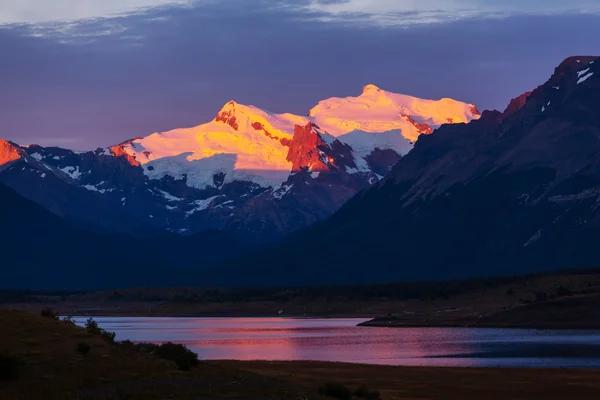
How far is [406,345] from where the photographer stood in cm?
12569

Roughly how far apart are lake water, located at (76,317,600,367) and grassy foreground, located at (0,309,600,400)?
51.1 feet

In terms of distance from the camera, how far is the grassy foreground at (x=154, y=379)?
2046 inches

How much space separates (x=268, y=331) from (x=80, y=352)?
11381 centimetres

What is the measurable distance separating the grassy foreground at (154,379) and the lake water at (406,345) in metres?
15.6

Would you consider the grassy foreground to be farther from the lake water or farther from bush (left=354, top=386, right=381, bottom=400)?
the lake water

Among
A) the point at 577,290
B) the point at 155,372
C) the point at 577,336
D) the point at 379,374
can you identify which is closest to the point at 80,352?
the point at 155,372

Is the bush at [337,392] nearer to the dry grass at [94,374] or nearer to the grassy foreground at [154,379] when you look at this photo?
the grassy foreground at [154,379]

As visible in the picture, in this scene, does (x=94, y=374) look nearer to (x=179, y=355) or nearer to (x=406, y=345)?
(x=179, y=355)

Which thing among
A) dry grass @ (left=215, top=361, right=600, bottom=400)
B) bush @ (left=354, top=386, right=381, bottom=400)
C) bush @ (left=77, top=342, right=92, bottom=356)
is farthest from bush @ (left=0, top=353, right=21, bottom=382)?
dry grass @ (left=215, top=361, right=600, bottom=400)

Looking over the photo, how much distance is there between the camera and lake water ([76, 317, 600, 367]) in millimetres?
100175

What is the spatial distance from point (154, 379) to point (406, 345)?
238 ft

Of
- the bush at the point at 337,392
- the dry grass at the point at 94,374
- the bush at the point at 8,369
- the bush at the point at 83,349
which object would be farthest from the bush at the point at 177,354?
the bush at the point at 8,369

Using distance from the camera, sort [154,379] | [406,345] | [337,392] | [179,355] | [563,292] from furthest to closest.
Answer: [563,292] < [406,345] < [179,355] < [337,392] < [154,379]

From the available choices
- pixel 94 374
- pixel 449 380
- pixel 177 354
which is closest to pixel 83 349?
pixel 94 374
